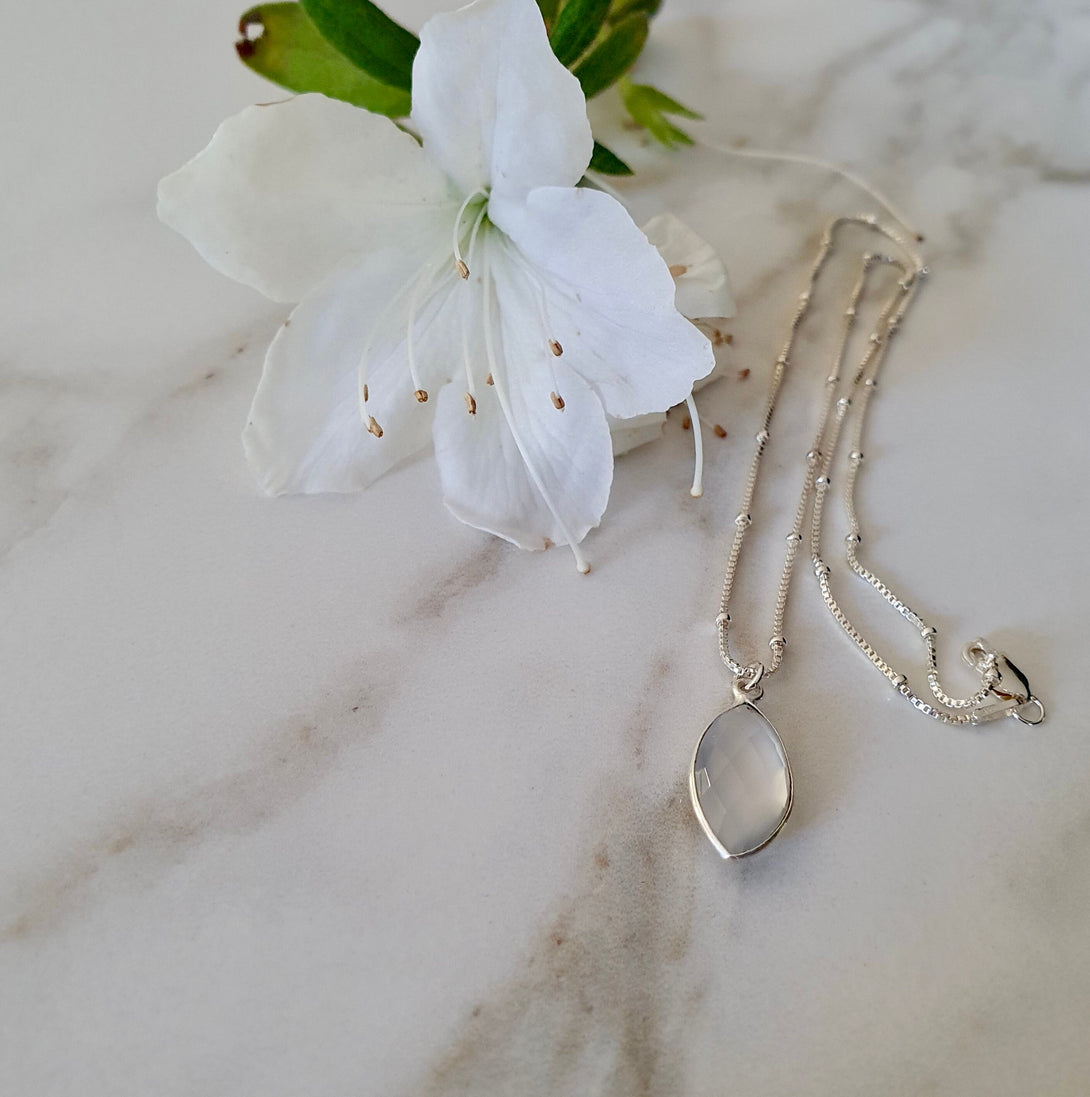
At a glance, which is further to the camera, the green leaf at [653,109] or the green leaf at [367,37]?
the green leaf at [653,109]

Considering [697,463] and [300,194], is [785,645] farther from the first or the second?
[300,194]

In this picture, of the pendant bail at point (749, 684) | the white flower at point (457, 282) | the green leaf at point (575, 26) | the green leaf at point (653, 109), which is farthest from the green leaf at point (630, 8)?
the pendant bail at point (749, 684)

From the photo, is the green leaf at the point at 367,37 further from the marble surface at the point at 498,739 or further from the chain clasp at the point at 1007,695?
the chain clasp at the point at 1007,695

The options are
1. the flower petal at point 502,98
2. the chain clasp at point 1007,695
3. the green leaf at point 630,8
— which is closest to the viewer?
the flower petal at point 502,98

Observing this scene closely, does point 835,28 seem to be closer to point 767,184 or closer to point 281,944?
point 767,184

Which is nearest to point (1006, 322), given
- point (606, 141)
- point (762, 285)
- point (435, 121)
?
point (762, 285)

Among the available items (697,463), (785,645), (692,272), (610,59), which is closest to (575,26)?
(610,59)
